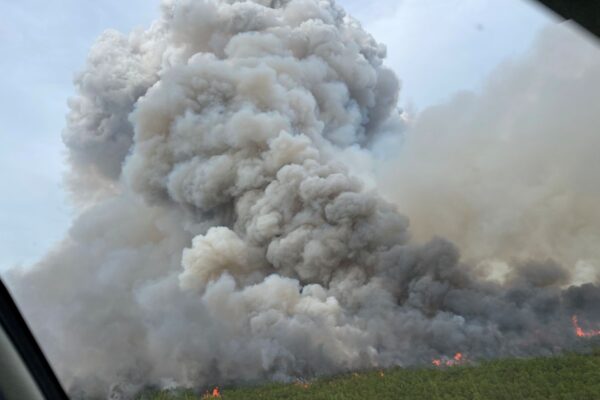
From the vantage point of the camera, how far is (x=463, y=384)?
548 inches

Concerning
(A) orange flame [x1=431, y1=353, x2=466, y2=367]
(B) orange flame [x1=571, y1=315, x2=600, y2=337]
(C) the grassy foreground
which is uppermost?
(B) orange flame [x1=571, y1=315, x2=600, y2=337]

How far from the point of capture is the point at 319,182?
66.6 feet

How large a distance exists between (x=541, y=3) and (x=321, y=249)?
751 inches

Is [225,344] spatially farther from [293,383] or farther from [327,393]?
[327,393]

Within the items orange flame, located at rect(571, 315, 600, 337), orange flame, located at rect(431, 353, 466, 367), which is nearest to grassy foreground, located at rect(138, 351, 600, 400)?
orange flame, located at rect(431, 353, 466, 367)

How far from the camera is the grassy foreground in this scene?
13.0 meters

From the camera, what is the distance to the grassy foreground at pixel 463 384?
13.0m

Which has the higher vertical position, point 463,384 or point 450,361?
point 450,361

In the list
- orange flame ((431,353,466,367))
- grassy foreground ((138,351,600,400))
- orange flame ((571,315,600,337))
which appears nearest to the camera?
grassy foreground ((138,351,600,400))

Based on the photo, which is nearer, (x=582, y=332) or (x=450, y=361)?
(x=450, y=361)

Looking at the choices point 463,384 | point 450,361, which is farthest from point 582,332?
point 463,384

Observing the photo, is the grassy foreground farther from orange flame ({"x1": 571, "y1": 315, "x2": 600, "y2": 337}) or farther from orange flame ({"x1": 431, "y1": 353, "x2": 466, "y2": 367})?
orange flame ({"x1": 571, "y1": 315, "x2": 600, "y2": 337})

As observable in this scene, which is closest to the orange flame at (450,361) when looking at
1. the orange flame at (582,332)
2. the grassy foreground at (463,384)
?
the grassy foreground at (463,384)

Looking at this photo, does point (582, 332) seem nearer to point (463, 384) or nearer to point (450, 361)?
point (450, 361)
